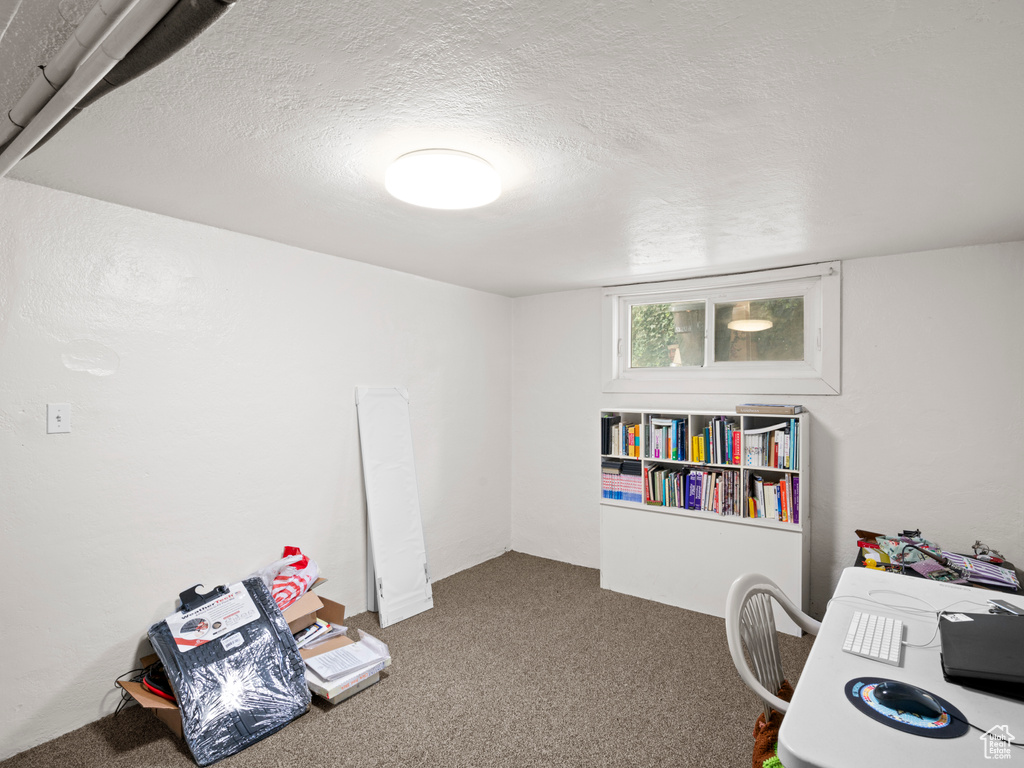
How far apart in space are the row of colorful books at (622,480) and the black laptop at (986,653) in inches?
92.1

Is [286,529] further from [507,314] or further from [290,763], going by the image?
[507,314]

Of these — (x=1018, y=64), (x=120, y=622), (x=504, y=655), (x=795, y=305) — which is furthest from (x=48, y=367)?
(x=795, y=305)

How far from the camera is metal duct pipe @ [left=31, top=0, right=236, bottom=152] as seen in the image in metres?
0.77

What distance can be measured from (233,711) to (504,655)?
1272 millimetres

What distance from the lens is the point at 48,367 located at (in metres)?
2.23

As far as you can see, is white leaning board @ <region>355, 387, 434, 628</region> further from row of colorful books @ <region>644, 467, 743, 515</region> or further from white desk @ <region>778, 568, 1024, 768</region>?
white desk @ <region>778, 568, 1024, 768</region>

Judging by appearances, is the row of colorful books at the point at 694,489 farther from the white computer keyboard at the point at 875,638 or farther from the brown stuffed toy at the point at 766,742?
the brown stuffed toy at the point at 766,742

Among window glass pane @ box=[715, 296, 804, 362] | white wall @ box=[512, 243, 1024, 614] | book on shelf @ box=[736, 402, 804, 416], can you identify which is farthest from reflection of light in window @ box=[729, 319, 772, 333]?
Result: book on shelf @ box=[736, 402, 804, 416]

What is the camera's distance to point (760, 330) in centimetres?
379

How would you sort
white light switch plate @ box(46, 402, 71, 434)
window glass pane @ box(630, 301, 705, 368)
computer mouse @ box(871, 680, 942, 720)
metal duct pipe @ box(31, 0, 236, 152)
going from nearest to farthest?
1. metal duct pipe @ box(31, 0, 236, 152)
2. computer mouse @ box(871, 680, 942, 720)
3. white light switch plate @ box(46, 402, 71, 434)
4. window glass pane @ box(630, 301, 705, 368)

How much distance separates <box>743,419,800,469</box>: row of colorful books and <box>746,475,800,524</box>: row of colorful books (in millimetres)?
96

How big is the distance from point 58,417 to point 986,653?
313 cm

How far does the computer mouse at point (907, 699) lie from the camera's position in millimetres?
1168

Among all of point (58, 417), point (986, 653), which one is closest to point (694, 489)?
point (986, 653)
